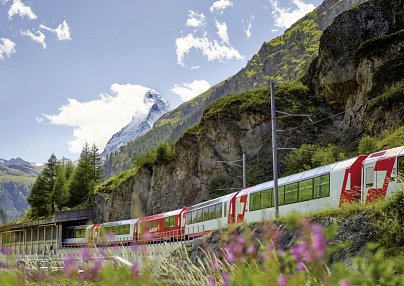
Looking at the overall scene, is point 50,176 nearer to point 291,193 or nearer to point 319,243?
point 291,193

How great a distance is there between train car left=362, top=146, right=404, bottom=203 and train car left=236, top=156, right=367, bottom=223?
0.45m

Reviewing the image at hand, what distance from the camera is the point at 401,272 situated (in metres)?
8.35

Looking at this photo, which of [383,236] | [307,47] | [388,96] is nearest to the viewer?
[383,236]

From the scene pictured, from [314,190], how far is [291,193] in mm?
2108

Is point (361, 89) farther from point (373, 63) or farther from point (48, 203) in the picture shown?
point (48, 203)

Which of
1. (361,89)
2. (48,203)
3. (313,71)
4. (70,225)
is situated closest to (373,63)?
(361,89)

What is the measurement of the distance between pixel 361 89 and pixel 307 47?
412 feet

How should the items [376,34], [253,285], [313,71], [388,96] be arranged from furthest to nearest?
[313,71], [376,34], [388,96], [253,285]

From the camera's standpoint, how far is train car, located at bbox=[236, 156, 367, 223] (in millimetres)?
21516

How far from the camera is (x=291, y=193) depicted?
25797 millimetres

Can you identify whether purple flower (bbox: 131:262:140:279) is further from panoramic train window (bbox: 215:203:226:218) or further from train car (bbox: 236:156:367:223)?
panoramic train window (bbox: 215:203:226:218)

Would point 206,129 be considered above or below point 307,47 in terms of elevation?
below

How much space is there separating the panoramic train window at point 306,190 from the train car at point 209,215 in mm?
6821

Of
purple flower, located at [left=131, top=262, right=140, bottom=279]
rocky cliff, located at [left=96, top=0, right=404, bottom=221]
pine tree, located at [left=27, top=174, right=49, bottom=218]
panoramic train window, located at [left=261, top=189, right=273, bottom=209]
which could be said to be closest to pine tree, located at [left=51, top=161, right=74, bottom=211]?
pine tree, located at [left=27, top=174, right=49, bottom=218]
